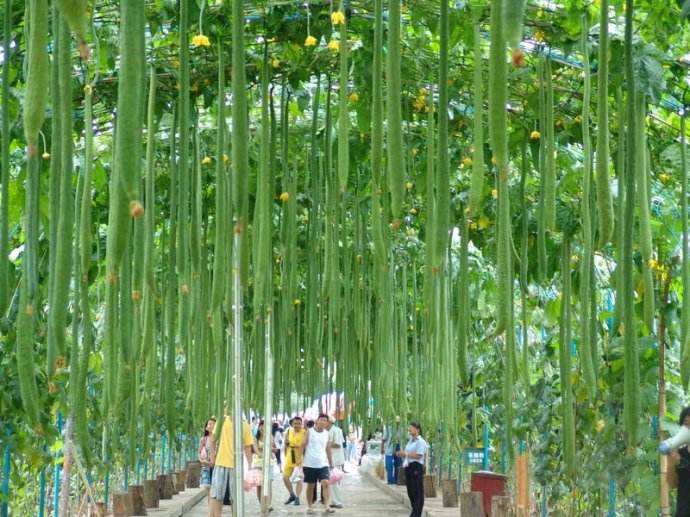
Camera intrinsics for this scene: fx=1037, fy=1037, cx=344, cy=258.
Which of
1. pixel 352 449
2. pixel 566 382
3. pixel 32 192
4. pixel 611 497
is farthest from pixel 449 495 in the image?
pixel 352 449

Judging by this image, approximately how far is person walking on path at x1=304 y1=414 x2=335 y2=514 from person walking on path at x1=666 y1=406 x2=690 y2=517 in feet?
30.9

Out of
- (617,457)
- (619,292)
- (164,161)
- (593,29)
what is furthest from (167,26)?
(619,292)

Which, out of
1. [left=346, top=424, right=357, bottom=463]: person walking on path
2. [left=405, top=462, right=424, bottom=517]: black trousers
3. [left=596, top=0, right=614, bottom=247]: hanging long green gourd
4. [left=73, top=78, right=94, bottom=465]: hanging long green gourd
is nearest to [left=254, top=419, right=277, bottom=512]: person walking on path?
[left=405, top=462, right=424, bottom=517]: black trousers

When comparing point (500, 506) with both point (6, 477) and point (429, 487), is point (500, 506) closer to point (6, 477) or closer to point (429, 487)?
point (6, 477)

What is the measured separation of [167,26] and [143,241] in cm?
405

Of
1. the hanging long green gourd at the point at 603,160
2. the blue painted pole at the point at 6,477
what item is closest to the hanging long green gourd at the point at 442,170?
the hanging long green gourd at the point at 603,160

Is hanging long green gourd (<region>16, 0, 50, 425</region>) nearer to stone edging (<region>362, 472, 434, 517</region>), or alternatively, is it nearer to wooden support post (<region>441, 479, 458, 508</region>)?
stone edging (<region>362, 472, 434, 517</region>)

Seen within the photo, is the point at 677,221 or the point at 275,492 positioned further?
the point at 275,492

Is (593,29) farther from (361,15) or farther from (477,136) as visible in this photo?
(477,136)

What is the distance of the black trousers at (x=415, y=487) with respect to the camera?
12.9m

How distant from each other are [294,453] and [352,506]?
1.28 meters

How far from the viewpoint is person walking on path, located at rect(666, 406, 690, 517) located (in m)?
5.64

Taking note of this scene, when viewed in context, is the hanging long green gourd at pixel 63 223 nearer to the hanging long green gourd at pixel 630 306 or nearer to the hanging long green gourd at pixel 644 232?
the hanging long green gourd at pixel 630 306

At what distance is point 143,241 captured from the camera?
6.77 feet
